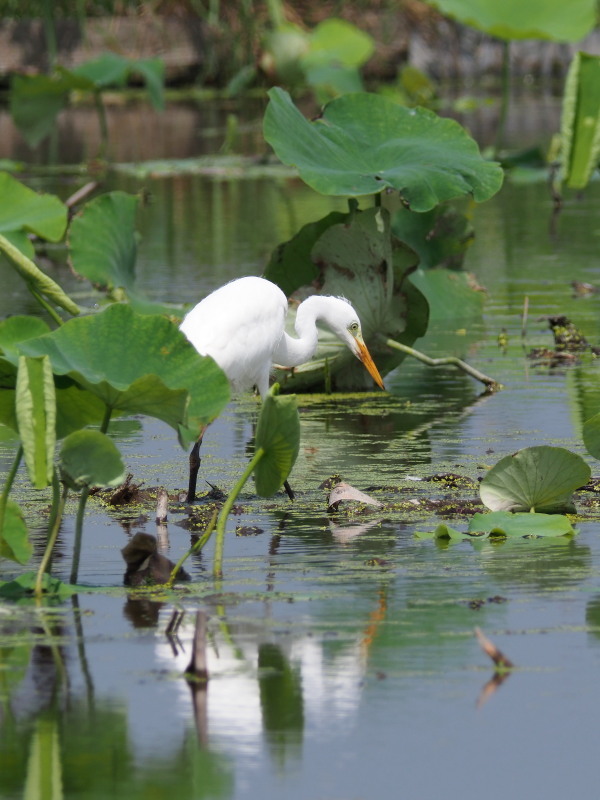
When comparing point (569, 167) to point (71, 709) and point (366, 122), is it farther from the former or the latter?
point (71, 709)

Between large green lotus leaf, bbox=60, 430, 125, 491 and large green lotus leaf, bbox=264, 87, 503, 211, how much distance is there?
2.48 m

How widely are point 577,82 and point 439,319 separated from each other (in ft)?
8.67

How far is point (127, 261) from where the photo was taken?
7457mm

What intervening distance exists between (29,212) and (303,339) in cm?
129

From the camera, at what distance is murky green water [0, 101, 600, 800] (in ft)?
10.0

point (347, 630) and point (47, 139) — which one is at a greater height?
point (47, 139)

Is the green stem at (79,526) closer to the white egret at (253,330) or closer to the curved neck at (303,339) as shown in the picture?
the white egret at (253,330)

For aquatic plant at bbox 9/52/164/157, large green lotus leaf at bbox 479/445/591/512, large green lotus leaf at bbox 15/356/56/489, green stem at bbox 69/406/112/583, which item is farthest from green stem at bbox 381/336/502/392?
aquatic plant at bbox 9/52/164/157

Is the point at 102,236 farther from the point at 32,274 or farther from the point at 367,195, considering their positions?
the point at 32,274

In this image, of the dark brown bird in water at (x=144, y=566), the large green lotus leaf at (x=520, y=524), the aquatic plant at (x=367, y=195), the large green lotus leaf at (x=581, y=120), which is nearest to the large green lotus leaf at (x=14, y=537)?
the dark brown bird in water at (x=144, y=566)

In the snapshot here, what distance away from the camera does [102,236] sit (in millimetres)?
7156

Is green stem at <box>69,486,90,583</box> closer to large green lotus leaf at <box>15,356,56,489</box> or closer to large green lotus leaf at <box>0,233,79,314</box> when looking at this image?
large green lotus leaf at <box>15,356,56,489</box>

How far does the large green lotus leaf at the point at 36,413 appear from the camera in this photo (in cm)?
382

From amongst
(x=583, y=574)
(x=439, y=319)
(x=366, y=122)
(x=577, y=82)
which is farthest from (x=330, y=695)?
(x=577, y=82)
